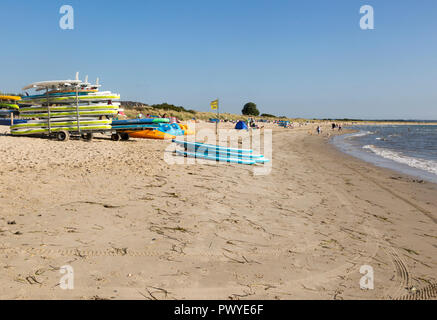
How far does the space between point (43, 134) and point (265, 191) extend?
502 inches

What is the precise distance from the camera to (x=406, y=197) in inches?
304

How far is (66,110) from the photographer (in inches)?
555

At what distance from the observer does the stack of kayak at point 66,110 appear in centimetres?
1388

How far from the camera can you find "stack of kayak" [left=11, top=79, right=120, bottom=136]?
13.9m

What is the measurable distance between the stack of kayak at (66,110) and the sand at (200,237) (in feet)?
22.0

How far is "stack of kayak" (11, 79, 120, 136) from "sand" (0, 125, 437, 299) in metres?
6.69

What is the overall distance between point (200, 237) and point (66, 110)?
42.4 feet

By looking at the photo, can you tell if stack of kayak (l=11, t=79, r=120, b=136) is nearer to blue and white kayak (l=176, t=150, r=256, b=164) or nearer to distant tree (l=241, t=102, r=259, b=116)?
blue and white kayak (l=176, t=150, r=256, b=164)

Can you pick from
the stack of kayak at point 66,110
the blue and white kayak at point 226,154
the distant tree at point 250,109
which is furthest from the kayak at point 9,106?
the distant tree at point 250,109

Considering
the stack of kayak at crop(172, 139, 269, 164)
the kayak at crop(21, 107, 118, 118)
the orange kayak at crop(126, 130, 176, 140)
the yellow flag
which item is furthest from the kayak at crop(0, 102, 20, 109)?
the stack of kayak at crop(172, 139, 269, 164)

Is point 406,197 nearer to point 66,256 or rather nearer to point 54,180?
point 66,256
